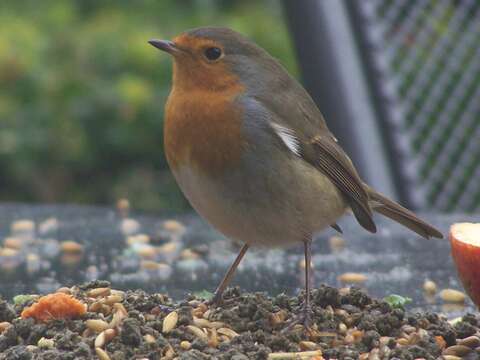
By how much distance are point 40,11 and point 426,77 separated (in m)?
4.26

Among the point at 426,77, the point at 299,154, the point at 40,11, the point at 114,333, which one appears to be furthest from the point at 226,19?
the point at 114,333

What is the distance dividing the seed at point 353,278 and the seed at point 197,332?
935 mm

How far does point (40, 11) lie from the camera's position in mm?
9594

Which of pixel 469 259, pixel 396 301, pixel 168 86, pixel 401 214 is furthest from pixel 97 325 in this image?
pixel 168 86

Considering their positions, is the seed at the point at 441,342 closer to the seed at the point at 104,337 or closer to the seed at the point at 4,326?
the seed at the point at 104,337

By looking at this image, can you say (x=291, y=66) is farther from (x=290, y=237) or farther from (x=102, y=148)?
(x=290, y=237)

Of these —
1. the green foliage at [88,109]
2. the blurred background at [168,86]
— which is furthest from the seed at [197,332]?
the green foliage at [88,109]

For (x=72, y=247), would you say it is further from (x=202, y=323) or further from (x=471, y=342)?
(x=471, y=342)

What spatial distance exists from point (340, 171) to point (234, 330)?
34.2 inches

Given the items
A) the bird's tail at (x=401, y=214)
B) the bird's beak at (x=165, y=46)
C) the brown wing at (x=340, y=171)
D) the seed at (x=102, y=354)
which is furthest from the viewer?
the bird's tail at (x=401, y=214)

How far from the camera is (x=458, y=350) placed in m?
3.46

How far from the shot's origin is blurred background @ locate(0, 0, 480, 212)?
5.98 meters

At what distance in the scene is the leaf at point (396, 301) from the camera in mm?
3811

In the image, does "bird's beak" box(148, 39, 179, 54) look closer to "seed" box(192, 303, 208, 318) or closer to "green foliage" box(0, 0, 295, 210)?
"seed" box(192, 303, 208, 318)
